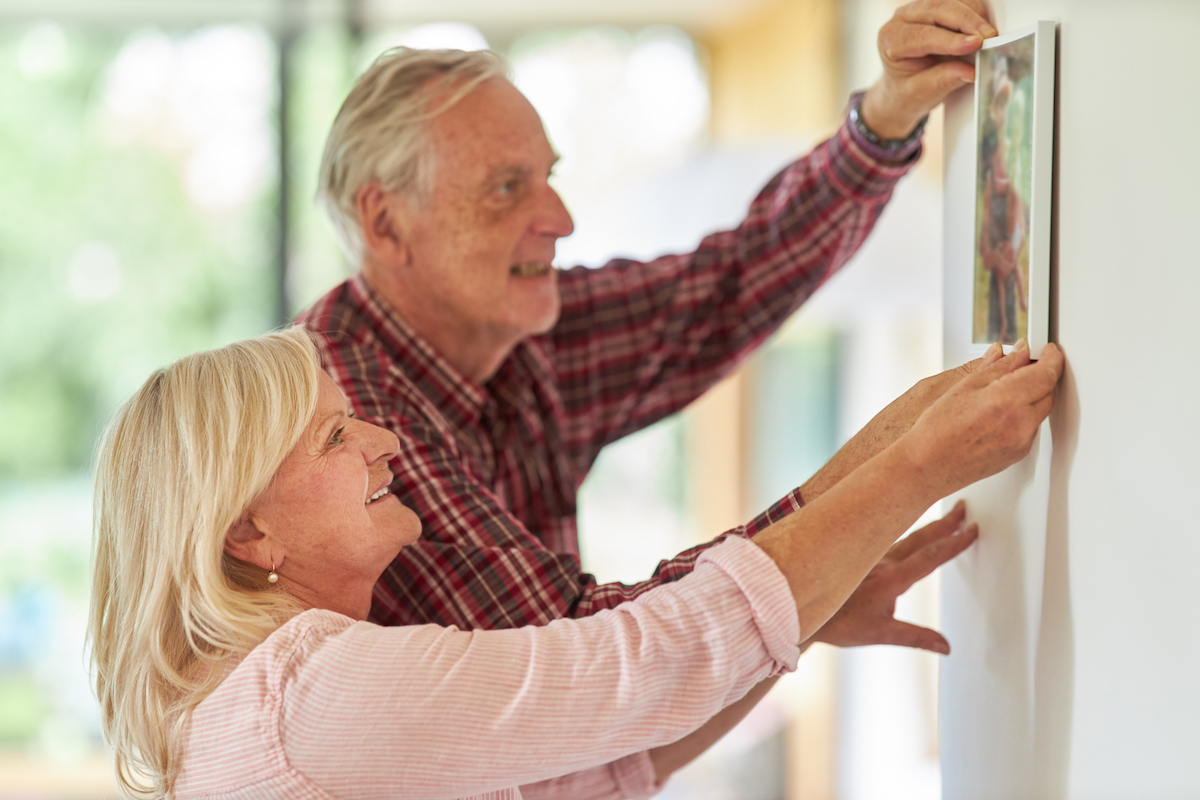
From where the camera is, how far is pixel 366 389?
1268mm

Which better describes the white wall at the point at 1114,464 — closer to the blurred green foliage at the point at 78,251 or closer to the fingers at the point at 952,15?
the fingers at the point at 952,15

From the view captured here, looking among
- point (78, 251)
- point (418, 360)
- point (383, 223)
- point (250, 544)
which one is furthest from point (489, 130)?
point (78, 251)

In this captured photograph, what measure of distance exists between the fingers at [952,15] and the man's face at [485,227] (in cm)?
53

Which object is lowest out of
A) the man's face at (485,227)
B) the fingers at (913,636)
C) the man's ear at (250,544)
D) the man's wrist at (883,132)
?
the fingers at (913,636)

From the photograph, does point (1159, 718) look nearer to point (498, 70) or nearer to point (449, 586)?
point (449, 586)

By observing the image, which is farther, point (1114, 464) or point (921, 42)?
point (921, 42)

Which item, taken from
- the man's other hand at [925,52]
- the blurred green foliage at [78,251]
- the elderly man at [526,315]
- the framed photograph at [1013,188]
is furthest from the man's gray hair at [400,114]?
the blurred green foliage at [78,251]

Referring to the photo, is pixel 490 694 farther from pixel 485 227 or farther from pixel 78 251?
pixel 78 251

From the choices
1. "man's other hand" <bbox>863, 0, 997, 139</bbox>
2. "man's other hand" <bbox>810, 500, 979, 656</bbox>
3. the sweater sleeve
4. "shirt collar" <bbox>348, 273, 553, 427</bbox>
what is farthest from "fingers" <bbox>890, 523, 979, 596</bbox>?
"shirt collar" <bbox>348, 273, 553, 427</bbox>

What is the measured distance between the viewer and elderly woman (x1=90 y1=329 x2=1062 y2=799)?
867mm

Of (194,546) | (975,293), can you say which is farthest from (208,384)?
(975,293)

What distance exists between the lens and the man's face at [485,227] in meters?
1.40

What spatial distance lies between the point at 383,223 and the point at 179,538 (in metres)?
0.61

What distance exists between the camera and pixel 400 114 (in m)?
1.40
